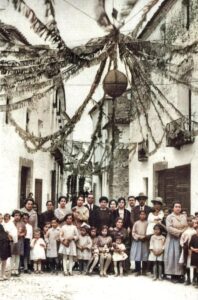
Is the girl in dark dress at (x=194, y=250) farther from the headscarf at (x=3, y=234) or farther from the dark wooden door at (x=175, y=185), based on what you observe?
the dark wooden door at (x=175, y=185)

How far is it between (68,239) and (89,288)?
2216 millimetres

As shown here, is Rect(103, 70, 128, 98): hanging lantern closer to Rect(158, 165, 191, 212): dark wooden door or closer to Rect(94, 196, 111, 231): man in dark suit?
Rect(94, 196, 111, 231): man in dark suit

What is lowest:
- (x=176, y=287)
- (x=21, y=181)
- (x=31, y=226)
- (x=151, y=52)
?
(x=176, y=287)

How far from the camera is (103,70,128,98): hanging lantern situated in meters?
5.98

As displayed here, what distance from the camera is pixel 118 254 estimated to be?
11109mm

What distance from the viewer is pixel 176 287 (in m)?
9.34

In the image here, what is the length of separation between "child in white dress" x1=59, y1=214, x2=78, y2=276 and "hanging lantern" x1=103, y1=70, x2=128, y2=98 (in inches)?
218

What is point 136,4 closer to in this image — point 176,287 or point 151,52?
point 151,52

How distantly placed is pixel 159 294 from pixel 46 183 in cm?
1138

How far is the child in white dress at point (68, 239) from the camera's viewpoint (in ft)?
36.5

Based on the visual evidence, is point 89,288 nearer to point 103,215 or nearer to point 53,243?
point 53,243

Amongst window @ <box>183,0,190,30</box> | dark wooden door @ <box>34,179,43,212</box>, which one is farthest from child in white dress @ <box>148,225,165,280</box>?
dark wooden door @ <box>34,179,43,212</box>

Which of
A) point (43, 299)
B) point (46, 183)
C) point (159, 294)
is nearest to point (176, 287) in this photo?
point (159, 294)

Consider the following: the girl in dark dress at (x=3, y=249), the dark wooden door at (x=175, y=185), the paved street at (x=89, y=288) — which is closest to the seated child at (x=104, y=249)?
the paved street at (x=89, y=288)
